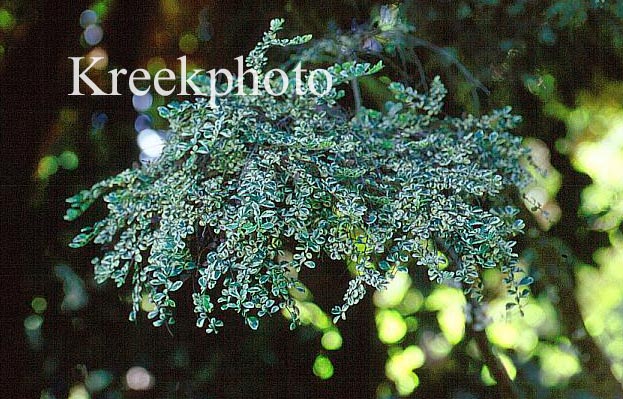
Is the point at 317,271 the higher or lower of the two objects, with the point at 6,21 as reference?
lower

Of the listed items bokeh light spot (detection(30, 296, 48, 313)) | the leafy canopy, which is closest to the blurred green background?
bokeh light spot (detection(30, 296, 48, 313))

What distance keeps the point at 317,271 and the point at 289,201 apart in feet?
2.45

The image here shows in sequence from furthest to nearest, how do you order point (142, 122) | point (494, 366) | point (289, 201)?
point (142, 122)
point (494, 366)
point (289, 201)

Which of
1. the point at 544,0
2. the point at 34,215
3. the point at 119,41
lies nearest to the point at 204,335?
the point at 34,215

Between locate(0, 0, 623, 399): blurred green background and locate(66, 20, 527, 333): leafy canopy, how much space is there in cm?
61

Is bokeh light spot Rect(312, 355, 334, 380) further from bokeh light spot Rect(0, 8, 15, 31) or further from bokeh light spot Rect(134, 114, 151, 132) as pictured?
bokeh light spot Rect(0, 8, 15, 31)

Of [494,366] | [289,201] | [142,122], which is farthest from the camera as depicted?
[142,122]

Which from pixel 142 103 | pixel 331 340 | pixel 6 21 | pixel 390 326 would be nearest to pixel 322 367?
pixel 331 340

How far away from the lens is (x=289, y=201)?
1.13m

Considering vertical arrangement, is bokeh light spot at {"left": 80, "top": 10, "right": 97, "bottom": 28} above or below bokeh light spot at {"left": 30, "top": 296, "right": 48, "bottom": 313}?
above

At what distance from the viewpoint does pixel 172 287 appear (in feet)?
3.70

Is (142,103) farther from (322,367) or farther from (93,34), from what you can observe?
(322,367)

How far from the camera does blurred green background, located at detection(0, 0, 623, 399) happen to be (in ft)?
5.98

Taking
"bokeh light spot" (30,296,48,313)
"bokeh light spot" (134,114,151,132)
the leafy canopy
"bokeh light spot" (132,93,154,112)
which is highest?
the leafy canopy
